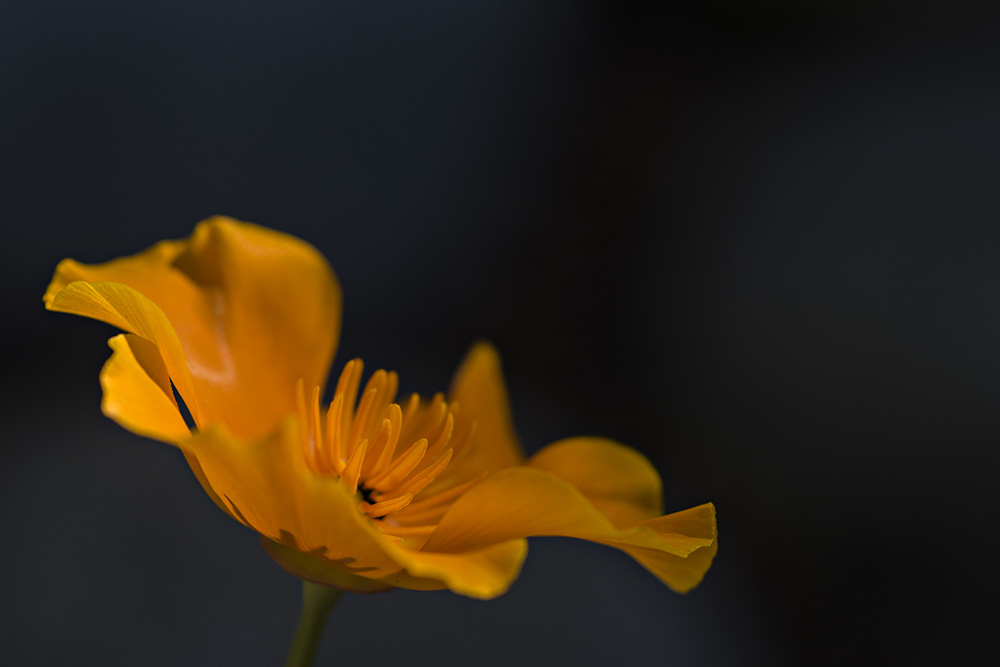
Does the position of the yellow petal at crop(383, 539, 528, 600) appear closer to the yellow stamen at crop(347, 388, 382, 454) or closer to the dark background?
the yellow stamen at crop(347, 388, 382, 454)

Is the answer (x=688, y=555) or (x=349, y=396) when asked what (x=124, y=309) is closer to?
(x=349, y=396)

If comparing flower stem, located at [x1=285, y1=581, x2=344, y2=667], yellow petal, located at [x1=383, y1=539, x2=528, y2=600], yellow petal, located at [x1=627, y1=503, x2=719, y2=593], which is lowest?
flower stem, located at [x1=285, y1=581, x2=344, y2=667]

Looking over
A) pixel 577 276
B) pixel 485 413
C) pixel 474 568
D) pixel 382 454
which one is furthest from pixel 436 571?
pixel 577 276

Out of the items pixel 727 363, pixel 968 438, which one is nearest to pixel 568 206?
pixel 727 363

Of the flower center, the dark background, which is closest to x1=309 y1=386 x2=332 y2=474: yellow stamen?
the flower center

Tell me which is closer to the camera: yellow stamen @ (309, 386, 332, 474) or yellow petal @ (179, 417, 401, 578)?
yellow petal @ (179, 417, 401, 578)

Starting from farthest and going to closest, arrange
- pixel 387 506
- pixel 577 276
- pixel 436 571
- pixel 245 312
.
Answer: pixel 577 276, pixel 245 312, pixel 387 506, pixel 436 571

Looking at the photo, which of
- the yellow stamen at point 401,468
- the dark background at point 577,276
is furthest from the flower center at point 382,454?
the dark background at point 577,276

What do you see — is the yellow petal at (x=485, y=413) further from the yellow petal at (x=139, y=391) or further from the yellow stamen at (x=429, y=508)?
the yellow petal at (x=139, y=391)
